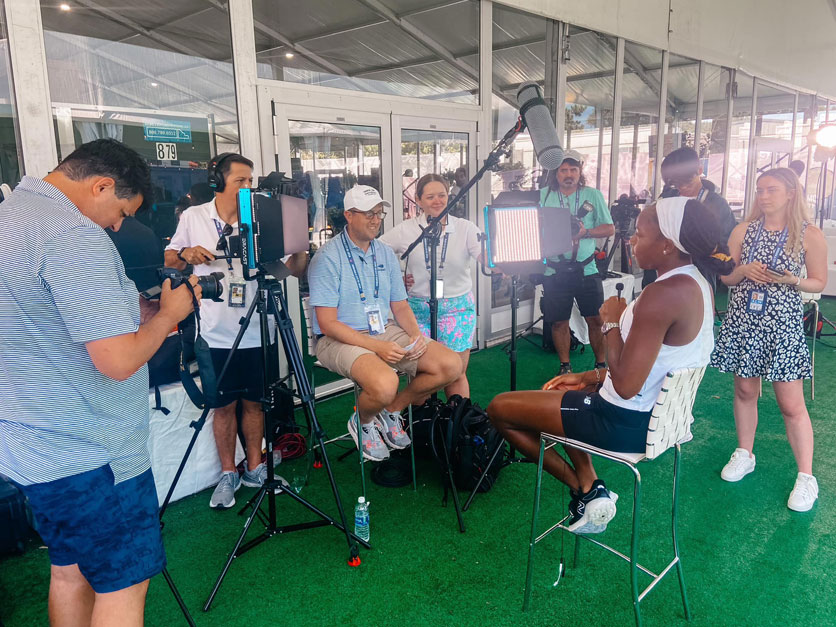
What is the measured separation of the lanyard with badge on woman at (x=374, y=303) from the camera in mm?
2652

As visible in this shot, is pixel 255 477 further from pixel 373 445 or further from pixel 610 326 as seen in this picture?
pixel 610 326

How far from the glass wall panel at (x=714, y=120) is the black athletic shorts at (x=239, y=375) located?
23.1 ft

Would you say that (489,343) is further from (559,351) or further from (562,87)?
(562,87)

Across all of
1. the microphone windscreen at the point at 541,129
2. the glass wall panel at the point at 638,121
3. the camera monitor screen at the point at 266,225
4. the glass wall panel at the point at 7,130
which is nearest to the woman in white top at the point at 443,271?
the microphone windscreen at the point at 541,129

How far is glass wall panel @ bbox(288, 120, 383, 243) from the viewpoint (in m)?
3.53

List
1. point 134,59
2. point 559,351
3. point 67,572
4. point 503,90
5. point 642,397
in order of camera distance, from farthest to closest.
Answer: point 503,90
point 559,351
point 134,59
point 642,397
point 67,572

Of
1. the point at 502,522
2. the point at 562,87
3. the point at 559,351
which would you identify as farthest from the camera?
the point at 562,87

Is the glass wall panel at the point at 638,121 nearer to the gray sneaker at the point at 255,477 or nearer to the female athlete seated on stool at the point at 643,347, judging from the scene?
the female athlete seated on stool at the point at 643,347

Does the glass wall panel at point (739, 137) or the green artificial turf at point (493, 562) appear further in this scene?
the glass wall panel at point (739, 137)

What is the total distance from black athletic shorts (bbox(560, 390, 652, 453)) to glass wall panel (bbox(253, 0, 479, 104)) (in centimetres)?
261

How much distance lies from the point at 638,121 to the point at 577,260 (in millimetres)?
3311

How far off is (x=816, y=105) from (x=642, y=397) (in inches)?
454

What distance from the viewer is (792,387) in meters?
2.56

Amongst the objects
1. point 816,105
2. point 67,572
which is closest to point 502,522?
point 67,572
